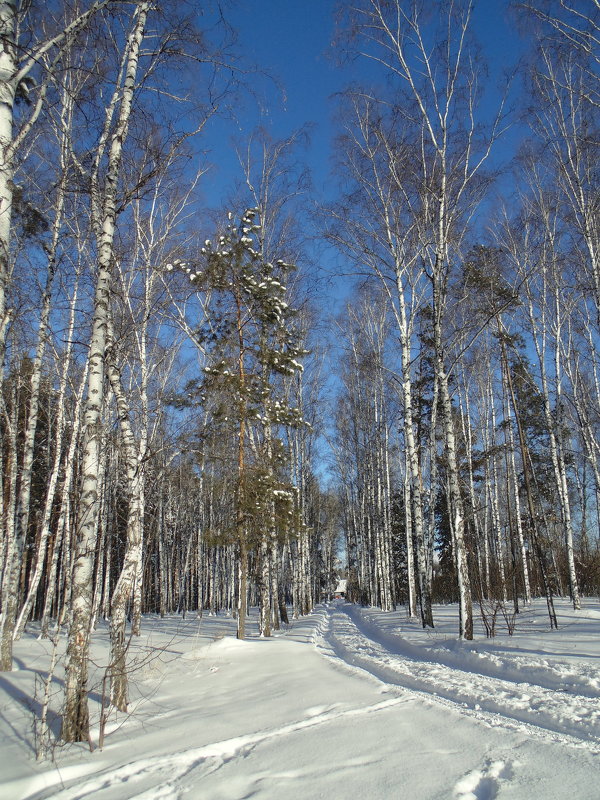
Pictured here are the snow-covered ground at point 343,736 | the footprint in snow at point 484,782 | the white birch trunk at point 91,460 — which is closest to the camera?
the footprint in snow at point 484,782

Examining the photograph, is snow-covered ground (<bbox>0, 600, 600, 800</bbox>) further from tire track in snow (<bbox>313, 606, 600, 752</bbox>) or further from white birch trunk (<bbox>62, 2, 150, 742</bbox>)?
white birch trunk (<bbox>62, 2, 150, 742</bbox>)

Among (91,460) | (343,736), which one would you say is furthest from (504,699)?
(91,460)

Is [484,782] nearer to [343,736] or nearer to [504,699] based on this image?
[343,736]

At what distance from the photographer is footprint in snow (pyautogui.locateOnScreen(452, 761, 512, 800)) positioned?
2318 mm

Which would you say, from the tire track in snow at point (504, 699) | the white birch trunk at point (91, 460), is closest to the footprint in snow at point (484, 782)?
the tire track in snow at point (504, 699)

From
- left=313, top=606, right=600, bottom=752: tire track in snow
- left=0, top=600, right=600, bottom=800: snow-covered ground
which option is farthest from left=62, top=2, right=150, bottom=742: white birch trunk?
left=313, top=606, right=600, bottom=752: tire track in snow

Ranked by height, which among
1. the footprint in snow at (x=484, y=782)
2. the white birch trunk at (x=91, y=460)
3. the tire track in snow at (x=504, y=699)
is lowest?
the tire track in snow at (x=504, y=699)

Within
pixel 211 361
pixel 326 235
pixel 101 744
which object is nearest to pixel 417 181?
pixel 326 235

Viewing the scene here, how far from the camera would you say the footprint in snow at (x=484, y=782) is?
2.32m

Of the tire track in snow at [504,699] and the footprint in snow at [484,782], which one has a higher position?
the footprint in snow at [484,782]

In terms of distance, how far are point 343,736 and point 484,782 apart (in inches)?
43.7

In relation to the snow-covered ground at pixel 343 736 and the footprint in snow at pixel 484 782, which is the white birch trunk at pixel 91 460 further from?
the footprint in snow at pixel 484 782

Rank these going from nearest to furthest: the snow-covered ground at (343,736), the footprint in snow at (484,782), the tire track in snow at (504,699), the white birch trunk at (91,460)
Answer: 1. the footprint in snow at (484,782)
2. the snow-covered ground at (343,736)
3. the tire track in snow at (504,699)
4. the white birch trunk at (91,460)

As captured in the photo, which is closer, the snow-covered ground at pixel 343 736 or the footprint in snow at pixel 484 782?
the footprint in snow at pixel 484 782
